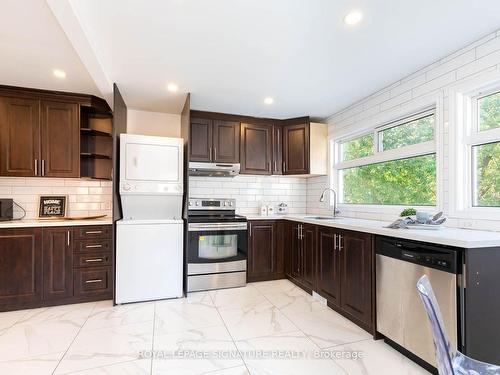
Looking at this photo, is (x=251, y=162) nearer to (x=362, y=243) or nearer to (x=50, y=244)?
(x=362, y=243)

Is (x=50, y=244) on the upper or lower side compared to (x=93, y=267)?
upper

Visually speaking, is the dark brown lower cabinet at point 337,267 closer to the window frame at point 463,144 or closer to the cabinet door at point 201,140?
the window frame at point 463,144

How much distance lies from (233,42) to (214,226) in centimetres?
202

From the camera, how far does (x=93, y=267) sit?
114 inches

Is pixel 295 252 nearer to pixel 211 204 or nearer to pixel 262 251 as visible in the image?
pixel 262 251

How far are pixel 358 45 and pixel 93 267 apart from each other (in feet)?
11.0

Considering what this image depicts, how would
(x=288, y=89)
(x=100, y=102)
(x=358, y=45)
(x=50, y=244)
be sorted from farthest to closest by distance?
(x=100, y=102) → (x=288, y=89) → (x=50, y=244) → (x=358, y=45)

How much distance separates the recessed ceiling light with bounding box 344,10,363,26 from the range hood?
2.17 metres

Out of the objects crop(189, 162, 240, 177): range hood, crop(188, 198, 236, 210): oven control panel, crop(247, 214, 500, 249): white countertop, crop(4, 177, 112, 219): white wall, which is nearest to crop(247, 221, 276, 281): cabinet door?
crop(188, 198, 236, 210): oven control panel

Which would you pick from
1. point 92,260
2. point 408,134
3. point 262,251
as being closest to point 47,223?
point 92,260

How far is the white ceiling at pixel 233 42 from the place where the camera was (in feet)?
5.53

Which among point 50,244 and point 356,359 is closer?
point 356,359

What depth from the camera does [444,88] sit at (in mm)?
2234

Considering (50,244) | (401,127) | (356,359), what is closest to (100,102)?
(50,244)
